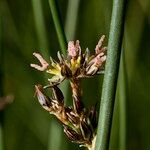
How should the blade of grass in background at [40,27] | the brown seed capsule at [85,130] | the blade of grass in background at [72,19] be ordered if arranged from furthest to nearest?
1. the blade of grass in background at [72,19]
2. the blade of grass in background at [40,27]
3. the brown seed capsule at [85,130]

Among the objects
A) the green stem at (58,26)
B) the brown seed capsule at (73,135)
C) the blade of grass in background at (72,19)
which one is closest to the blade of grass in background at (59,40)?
the green stem at (58,26)

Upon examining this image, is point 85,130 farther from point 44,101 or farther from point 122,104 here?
point 122,104

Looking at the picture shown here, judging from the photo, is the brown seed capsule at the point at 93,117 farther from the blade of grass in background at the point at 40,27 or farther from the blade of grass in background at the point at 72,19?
the blade of grass in background at the point at 72,19

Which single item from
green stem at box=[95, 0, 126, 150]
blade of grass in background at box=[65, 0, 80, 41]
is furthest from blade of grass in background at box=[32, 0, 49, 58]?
green stem at box=[95, 0, 126, 150]

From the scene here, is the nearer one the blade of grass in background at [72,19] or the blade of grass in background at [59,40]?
the blade of grass in background at [59,40]
